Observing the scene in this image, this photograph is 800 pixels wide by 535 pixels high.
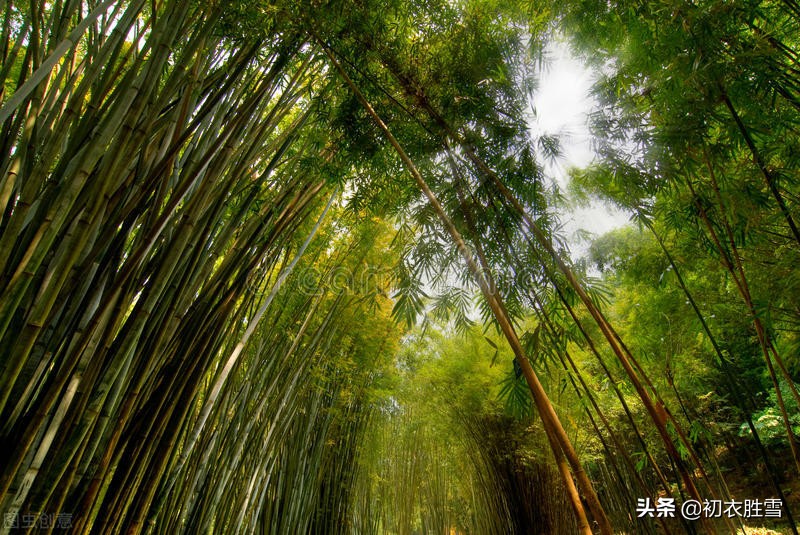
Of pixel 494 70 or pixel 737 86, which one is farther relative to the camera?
pixel 494 70

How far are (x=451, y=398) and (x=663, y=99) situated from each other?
3982 mm

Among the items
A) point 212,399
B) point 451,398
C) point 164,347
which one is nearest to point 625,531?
point 451,398

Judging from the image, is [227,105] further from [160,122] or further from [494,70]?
[494,70]

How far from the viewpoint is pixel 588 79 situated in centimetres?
226

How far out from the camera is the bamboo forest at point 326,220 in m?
0.95

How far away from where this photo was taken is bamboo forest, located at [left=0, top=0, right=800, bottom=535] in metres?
0.95

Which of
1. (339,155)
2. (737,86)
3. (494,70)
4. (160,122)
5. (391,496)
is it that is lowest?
(391,496)

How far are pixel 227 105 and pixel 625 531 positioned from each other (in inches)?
263

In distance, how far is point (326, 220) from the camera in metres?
2.96

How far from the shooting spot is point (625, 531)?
16.5 feet

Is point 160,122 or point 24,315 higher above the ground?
point 160,122

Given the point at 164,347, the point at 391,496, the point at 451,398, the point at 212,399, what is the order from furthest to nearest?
1. the point at 391,496
2. the point at 451,398
3. the point at 212,399
4. the point at 164,347

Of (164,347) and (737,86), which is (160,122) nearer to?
(164,347)

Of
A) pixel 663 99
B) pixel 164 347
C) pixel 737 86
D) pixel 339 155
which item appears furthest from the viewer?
pixel 339 155
